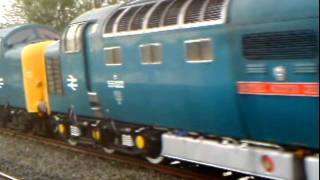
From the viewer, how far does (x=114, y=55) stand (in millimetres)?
10492

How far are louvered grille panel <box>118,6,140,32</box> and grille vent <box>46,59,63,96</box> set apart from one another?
315 cm

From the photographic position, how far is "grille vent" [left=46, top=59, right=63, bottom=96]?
13.1 m

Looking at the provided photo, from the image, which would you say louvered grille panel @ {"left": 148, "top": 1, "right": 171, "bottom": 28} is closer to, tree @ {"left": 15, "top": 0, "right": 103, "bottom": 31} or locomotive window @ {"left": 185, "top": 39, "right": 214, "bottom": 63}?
locomotive window @ {"left": 185, "top": 39, "right": 214, "bottom": 63}

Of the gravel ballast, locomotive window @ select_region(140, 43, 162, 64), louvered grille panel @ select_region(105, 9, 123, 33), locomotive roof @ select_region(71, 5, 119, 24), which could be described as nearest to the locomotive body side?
locomotive window @ select_region(140, 43, 162, 64)

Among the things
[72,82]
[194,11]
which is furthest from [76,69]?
[194,11]

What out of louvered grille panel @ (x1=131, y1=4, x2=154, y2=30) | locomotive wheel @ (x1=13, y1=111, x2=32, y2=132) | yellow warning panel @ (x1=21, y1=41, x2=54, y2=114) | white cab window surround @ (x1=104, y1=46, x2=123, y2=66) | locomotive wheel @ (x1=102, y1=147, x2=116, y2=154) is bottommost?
locomotive wheel @ (x1=13, y1=111, x2=32, y2=132)

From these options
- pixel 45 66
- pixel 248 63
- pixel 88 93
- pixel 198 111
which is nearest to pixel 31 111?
pixel 45 66

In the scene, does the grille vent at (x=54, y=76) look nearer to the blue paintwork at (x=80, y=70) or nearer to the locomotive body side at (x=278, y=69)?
the blue paintwork at (x=80, y=70)

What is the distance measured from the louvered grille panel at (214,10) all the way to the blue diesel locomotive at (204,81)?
0.7 inches

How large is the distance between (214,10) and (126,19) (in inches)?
99.3

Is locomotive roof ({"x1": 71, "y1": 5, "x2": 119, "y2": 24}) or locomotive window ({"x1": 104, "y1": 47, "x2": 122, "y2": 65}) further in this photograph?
locomotive roof ({"x1": 71, "y1": 5, "x2": 119, "y2": 24})

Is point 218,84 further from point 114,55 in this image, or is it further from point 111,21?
point 111,21

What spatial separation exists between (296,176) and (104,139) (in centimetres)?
540

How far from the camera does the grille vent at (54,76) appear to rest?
43.0ft
